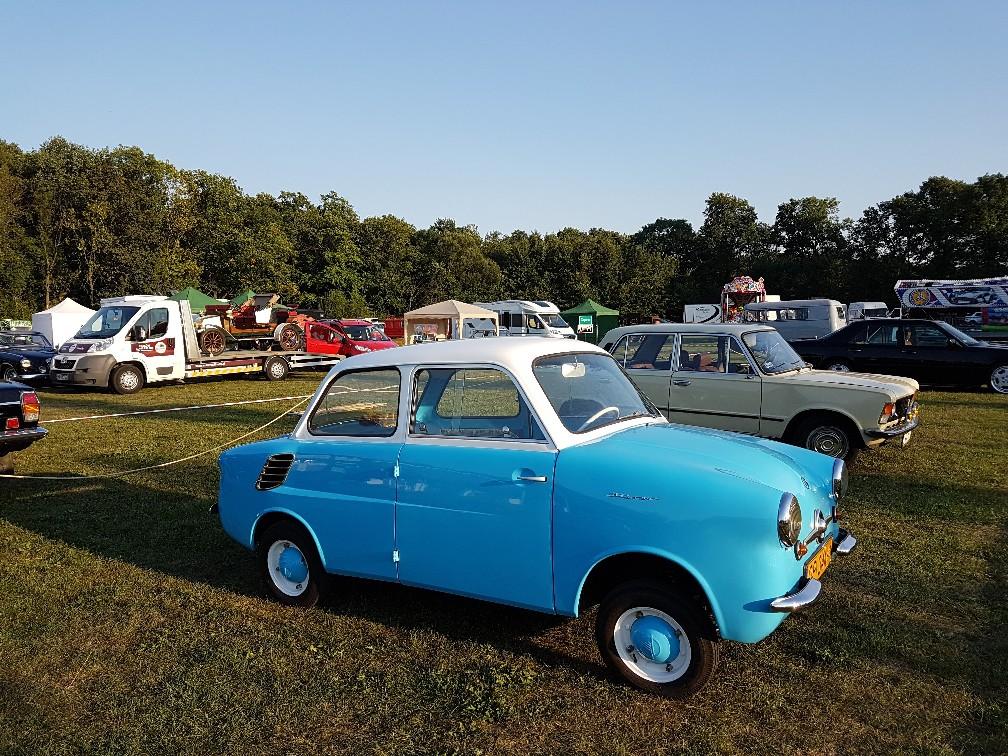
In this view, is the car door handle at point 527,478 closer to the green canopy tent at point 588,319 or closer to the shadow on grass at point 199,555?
the shadow on grass at point 199,555

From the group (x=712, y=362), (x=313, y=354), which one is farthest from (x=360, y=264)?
(x=712, y=362)

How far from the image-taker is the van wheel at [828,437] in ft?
26.9

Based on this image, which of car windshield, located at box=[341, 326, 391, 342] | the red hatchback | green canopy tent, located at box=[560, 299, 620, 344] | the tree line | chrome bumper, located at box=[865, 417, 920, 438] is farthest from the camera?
the tree line

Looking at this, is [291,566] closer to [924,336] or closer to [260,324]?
[924,336]

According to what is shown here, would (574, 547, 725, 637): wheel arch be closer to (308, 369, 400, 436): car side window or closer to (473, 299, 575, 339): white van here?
(308, 369, 400, 436): car side window

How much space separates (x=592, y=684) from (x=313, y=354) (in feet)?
65.2

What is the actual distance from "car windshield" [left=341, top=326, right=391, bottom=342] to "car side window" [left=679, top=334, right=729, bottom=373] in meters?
17.0

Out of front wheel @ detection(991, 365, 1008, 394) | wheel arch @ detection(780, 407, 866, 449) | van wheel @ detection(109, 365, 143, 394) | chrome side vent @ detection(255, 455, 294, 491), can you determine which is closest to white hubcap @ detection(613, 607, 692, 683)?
chrome side vent @ detection(255, 455, 294, 491)

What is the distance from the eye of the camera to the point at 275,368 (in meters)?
21.1

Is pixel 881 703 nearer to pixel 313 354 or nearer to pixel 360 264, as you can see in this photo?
pixel 313 354

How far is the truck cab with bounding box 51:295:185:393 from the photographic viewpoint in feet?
56.5

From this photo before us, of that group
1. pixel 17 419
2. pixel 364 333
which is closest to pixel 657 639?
pixel 17 419

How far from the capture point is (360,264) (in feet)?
202

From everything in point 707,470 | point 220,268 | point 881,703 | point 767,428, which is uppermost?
point 220,268
